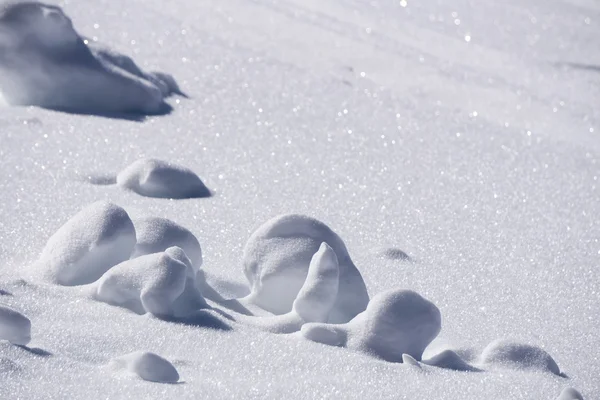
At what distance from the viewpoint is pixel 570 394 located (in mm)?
1402

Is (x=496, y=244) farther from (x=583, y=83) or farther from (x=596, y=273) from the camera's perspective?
(x=583, y=83)

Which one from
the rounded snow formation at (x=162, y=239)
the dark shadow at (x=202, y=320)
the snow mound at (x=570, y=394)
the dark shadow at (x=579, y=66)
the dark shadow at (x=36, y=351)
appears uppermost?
the dark shadow at (x=579, y=66)

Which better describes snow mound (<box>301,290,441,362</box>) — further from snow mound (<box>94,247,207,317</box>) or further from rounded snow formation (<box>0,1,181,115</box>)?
rounded snow formation (<box>0,1,181,115</box>)

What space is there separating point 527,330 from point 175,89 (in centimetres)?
142

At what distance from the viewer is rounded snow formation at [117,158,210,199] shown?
2.01m

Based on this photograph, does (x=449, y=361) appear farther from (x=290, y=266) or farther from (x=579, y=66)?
(x=579, y=66)

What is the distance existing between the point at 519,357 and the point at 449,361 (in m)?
0.11

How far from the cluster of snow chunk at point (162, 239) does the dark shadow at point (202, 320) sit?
11 centimetres

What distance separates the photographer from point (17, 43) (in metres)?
2.39

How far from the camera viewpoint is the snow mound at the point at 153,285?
1466 millimetres

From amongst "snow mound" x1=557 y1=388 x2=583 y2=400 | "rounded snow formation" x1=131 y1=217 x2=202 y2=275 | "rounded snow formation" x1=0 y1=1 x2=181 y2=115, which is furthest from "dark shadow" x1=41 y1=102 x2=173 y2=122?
"snow mound" x1=557 y1=388 x2=583 y2=400

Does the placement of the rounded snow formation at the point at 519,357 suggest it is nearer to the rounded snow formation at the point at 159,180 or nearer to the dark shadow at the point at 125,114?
the rounded snow formation at the point at 159,180

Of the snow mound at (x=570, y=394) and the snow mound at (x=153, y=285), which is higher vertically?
the snow mound at (x=570, y=394)

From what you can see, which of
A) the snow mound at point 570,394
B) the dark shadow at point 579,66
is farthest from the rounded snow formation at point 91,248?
the dark shadow at point 579,66
